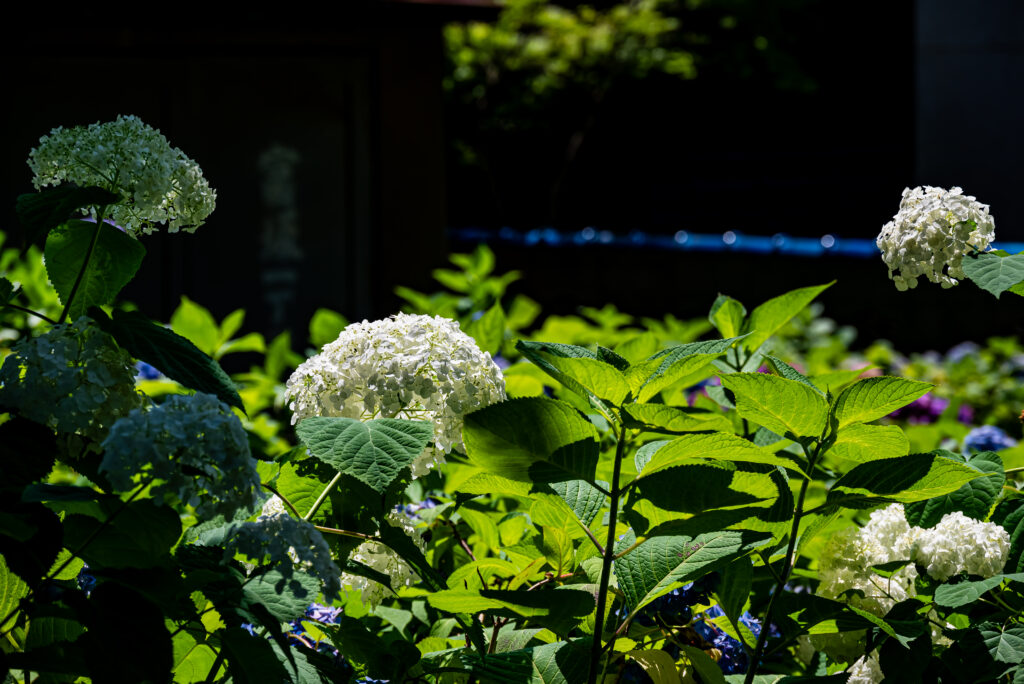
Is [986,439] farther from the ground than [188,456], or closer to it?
closer to it

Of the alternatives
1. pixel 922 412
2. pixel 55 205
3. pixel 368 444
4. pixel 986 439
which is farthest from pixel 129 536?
pixel 922 412

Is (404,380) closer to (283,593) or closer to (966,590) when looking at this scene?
(283,593)

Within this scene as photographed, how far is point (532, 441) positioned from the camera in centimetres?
93

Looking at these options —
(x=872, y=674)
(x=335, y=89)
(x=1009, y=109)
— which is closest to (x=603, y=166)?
(x=1009, y=109)

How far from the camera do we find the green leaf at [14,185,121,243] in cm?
92

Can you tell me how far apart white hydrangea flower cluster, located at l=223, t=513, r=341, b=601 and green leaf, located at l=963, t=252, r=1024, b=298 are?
2.32 ft

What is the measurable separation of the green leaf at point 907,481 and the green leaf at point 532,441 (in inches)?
10.4

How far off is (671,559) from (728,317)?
0.57 meters

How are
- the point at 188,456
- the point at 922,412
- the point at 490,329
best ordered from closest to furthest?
the point at 188,456
the point at 490,329
the point at 922,412

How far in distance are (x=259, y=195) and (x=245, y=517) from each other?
6.45m

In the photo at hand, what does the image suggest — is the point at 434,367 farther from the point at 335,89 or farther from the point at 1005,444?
the point at 335,89

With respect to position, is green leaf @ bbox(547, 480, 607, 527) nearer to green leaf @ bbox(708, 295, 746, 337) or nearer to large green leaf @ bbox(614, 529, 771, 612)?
large green leaf @ bbox(614, 529, 771, 612)

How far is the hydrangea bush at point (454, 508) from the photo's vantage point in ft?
2.66

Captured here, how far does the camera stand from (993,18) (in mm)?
12078
